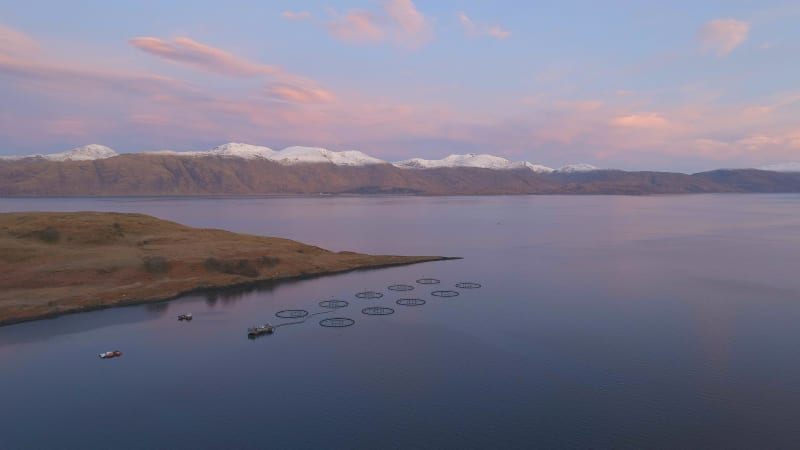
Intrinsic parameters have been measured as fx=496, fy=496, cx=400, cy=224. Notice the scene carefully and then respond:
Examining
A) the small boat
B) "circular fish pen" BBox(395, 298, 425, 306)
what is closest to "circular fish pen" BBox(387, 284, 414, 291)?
"circular fish pen" BBox(395, 298, 425, 306)

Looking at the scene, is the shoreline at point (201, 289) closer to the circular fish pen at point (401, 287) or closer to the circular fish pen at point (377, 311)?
the circular fish pen at point (401, 287)

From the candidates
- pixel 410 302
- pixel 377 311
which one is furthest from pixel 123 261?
pixel 410 302

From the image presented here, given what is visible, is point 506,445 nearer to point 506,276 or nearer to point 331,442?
point 331,442

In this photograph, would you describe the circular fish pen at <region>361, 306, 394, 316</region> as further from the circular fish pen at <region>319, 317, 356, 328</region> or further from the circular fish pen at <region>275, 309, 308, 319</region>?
the circular fish pen at <region>275, 309, 308, 319</region>

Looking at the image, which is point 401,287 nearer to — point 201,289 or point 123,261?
point 201,289

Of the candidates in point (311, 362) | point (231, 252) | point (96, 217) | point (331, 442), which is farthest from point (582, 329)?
point (96, 217)
